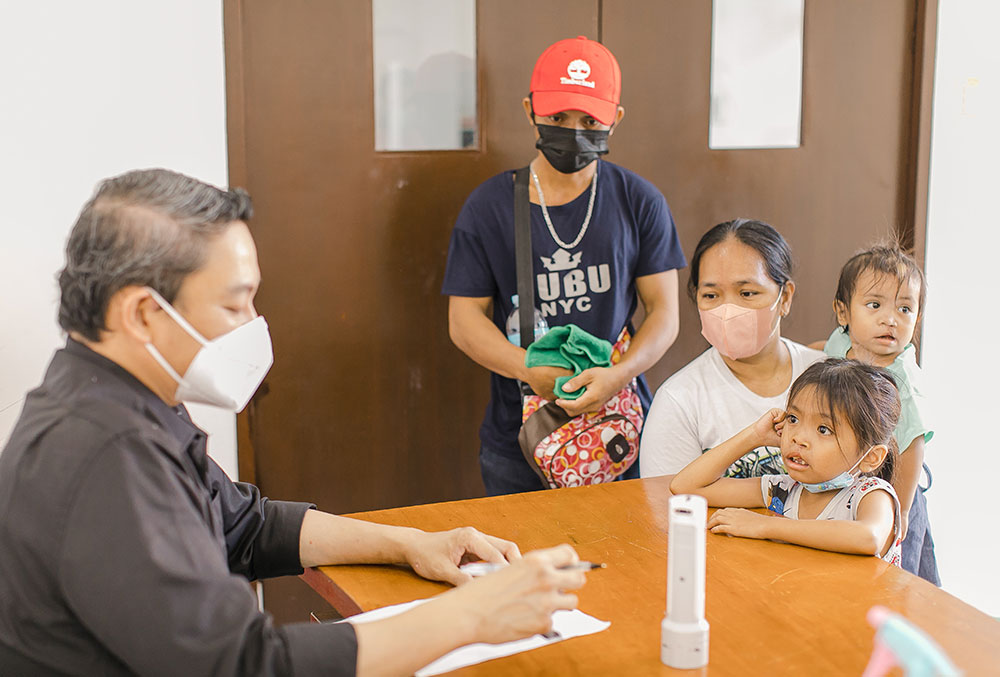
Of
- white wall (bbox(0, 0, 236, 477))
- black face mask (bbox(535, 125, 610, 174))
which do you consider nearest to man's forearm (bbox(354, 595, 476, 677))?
white wall (bbox(0, 0, 236, 477))

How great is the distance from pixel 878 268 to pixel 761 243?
0.33 m

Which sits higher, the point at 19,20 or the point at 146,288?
the point at 19,20

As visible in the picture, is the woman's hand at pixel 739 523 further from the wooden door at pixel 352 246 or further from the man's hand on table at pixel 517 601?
the wooden door at pixel 352 246

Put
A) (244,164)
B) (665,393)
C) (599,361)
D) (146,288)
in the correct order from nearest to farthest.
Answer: (146,288)
(665,393)
(599,361)
(244,164)

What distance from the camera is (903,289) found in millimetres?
2312

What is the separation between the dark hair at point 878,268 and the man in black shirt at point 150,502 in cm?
144

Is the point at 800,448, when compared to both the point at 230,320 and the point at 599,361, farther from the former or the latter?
the point at 230,320

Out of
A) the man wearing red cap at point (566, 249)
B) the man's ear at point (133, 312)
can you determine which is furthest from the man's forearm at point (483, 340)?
the man's ear at point (133, 312)

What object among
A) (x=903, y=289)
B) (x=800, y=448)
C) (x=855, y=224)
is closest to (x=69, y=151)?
(x=800, y=448)

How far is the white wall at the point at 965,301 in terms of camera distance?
3.31m

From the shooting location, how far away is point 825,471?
1.81m

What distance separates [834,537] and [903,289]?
86 cm

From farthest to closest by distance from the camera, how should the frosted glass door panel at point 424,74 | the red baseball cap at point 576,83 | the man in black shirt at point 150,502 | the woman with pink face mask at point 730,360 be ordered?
the frosted glass door panel at point 424,74 → the red baseball cap at point 576,83 → the woman with pink face mask at point 730,360 → the man in black shirt at point 150,502

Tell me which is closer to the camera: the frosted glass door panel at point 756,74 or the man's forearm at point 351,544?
the man's forearm at point 351,544
